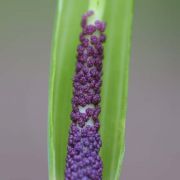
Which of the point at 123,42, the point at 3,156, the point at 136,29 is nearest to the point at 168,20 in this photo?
the point at 136,29

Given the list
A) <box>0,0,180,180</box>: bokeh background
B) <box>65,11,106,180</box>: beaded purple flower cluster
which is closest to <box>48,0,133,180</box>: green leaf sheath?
<box>65,11,106,180</box>: beaded purple flower cluster

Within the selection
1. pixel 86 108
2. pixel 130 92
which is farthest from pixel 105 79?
pixel 130 92

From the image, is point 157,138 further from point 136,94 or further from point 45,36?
point 45,36

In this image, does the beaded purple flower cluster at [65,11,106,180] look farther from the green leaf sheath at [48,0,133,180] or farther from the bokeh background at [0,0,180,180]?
the bokeh background at [0,0,180,180]

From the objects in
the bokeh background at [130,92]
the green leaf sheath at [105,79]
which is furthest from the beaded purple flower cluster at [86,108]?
the bokeh background at [130,92]

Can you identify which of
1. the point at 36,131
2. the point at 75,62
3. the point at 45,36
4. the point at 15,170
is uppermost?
the point at 45,36

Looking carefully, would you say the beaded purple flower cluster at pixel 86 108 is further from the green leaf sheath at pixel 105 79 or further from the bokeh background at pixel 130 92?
the bokeh background at pixel 130 92

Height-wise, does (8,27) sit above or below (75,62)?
above
